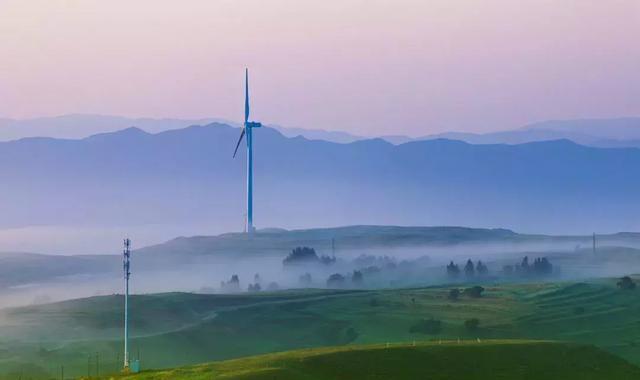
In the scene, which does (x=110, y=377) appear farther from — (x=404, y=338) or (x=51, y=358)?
(x=404, y=338)

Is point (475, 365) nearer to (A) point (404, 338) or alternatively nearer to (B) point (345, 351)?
(B) point (345, 351)

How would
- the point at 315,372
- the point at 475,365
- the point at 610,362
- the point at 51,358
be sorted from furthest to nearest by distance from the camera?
the point at 51,358, the point at 610,362, the point at 475,365, the point at 315,372

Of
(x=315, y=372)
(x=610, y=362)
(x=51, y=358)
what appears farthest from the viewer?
(x=51, y=358)

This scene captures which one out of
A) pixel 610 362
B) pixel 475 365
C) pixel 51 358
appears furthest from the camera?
pixel 51 358

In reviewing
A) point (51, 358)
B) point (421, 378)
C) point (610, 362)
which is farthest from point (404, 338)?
point (421, 378)

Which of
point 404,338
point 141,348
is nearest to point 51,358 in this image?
point 141,348

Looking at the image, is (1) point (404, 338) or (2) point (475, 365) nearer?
(2) point (475, 365)
